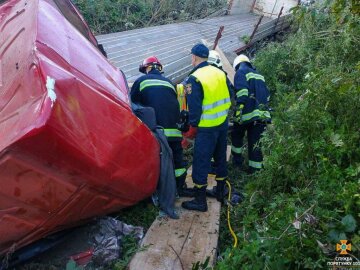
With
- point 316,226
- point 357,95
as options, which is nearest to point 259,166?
point 357,95

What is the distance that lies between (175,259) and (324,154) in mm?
1544

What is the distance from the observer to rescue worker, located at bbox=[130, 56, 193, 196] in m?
3.90

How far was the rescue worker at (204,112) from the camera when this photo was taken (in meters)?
3.71

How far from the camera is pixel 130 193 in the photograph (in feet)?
10.8

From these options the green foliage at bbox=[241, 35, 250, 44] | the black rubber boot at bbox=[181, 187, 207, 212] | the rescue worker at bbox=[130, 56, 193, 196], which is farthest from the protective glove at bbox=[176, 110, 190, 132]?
the green foliage at bbox=[241, 35, 250, 44]

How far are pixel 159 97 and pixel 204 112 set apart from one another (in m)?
0.50

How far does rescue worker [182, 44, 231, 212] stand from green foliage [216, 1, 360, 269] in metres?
0.46

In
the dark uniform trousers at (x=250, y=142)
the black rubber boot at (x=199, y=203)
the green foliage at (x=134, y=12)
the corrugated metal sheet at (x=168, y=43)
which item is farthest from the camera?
the green foliage at (x=134, y=12)

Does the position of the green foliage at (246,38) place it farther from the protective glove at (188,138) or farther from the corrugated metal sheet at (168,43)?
the protective glove at (188,138)

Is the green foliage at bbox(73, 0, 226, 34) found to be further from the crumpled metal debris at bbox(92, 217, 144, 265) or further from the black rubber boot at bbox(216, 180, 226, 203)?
the crumpled metal debris at bbox(92, 217, 144, 265)

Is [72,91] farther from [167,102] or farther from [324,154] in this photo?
[324,154]

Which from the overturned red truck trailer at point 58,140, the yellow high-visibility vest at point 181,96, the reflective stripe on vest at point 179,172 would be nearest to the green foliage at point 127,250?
the overturned red truck trailer at point 58,140

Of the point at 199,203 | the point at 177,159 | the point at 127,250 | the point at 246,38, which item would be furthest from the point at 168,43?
the point at 127,250

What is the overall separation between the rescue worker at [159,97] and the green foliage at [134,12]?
20.0ft
